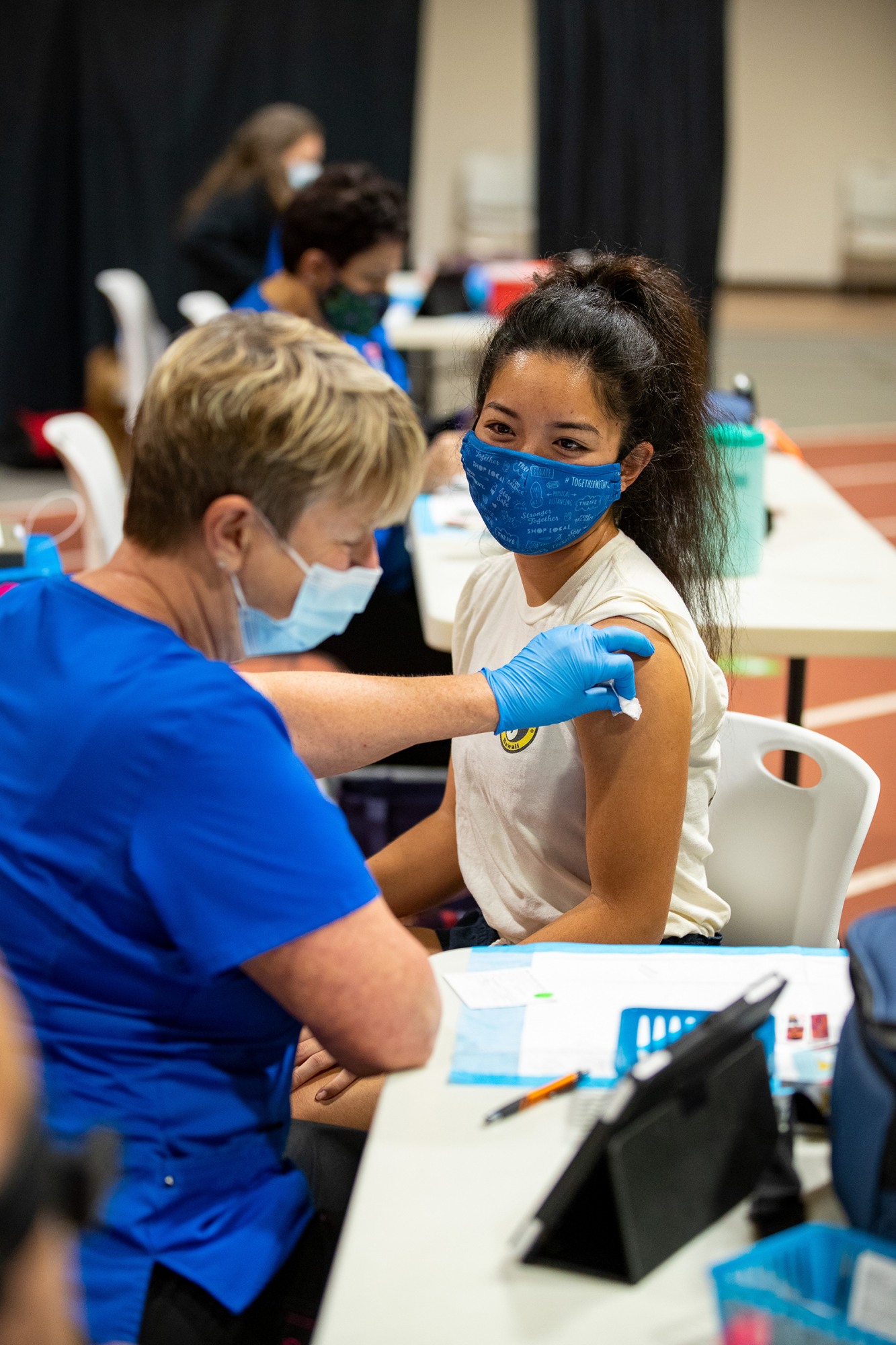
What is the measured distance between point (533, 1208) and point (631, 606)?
752 millimetres

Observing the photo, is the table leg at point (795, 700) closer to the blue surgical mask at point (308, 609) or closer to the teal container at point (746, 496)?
the teal container at point (746, 496)

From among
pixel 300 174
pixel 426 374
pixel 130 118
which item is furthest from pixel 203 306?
pixel 130 118

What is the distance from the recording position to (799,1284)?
3.02 feet

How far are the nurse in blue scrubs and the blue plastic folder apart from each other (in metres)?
0.07

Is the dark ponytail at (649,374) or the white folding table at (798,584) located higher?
the dark ponytail at (649,374)

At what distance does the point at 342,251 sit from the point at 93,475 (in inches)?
37.3

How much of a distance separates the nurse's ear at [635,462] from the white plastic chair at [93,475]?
172cm

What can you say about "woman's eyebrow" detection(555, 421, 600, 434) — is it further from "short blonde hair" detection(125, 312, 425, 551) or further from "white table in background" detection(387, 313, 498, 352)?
"white table in background" detection(387, 313, 498, 352)

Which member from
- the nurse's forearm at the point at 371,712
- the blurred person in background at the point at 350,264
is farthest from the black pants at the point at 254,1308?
the blurred person in background at the point at 350,264

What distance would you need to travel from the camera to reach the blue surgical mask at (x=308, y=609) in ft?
3.99

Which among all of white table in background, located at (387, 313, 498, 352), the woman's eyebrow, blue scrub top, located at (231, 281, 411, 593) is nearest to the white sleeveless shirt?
the woman's eyebrow

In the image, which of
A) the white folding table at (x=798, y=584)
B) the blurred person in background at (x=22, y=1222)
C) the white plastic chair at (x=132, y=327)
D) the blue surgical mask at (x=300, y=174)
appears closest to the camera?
the blurred person in background at (x=22, y=1222)

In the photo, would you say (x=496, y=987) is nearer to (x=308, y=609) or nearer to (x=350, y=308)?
(x=308, y=609)

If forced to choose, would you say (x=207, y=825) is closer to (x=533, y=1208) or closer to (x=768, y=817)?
(x=533, y=1208)
